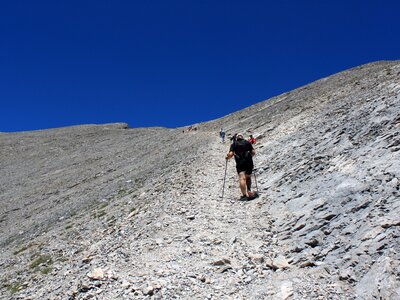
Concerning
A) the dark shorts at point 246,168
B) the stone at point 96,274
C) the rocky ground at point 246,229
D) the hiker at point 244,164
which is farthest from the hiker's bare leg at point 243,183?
the stone at point 96,274

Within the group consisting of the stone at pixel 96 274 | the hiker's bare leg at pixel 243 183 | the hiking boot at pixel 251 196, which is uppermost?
the hiker's bare leg at pixel 243 183

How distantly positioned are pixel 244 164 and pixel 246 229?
3.79 metres

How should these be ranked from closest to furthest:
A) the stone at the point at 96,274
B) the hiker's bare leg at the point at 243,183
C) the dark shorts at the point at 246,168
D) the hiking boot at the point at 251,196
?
the stone at the point at 96,274 → the hiking boot at the point at 251,196 → the hiker's bare leg at the point at 243,183 → the dark shorts at the point at 246,168

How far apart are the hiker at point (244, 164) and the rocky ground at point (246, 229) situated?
0.48 m

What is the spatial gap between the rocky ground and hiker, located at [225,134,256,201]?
1.57 ft

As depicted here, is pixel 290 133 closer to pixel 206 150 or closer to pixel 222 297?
pixel 206 150

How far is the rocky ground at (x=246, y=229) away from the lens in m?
7.48

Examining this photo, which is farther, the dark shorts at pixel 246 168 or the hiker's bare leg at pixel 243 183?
the dark shorts at pixel 246 168

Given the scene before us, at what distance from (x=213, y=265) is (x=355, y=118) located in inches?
414

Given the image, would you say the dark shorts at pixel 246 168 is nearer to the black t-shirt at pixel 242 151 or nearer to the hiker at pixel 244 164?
the hiker at pixel 244 164

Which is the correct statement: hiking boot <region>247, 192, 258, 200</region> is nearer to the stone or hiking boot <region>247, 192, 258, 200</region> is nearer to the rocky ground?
the rocky ground

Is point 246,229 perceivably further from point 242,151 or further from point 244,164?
point 242,151

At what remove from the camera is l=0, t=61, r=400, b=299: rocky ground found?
748cm

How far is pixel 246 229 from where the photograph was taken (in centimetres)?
1057
